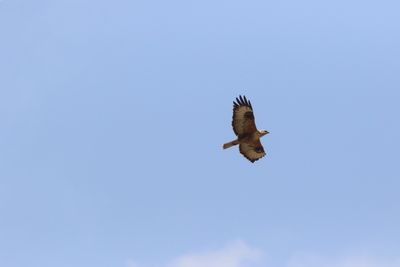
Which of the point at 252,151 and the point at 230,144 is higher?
the point at 252,151

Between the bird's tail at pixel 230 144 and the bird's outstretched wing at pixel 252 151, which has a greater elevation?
the bird's outstretched wing at pixel 252 151

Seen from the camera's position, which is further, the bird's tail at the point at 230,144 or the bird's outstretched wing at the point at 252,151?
the bird's outstretched wing at the point at 252,151

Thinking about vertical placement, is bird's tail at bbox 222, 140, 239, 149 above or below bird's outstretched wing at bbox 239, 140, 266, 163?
below

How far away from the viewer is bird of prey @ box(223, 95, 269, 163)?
47.1 metres

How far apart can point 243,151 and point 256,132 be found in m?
1.84

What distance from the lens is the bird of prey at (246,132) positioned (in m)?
47.1

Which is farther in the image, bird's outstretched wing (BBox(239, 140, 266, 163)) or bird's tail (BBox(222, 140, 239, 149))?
bird's outstretched wing (BBox(239, 140, 266, 163))

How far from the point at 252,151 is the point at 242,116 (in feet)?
9.99

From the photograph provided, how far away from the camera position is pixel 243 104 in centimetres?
4703

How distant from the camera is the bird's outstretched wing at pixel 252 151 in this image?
49.0 m

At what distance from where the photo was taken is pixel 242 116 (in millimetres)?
47219

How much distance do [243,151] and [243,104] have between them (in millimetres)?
3484

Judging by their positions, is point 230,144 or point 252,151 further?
point 252,151

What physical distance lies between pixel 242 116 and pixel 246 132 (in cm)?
117
